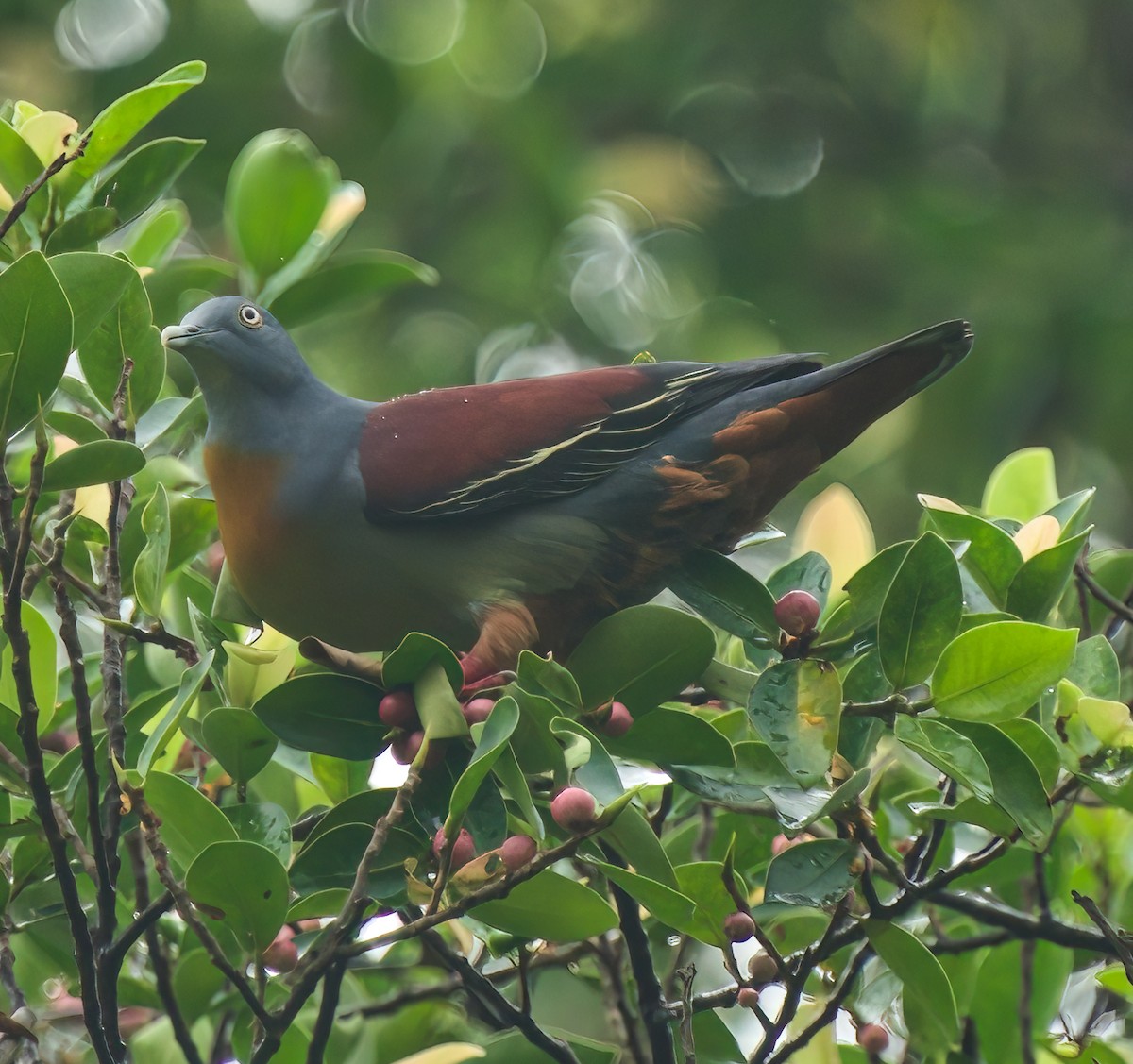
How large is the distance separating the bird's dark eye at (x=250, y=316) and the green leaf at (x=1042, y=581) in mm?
1480

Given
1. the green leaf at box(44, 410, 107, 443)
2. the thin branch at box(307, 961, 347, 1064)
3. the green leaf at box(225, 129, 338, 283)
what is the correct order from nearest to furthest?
the thin branch at box(307, 961, 347, 1064), the green leaf at box(44, 410, 107, 443), the green leaf at box(225, 129, 338, 283)

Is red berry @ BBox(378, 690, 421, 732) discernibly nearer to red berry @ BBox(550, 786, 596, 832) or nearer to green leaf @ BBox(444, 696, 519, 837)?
green leaf @ BBox(444, 696, 519, 837)

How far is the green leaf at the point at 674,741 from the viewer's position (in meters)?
2.16

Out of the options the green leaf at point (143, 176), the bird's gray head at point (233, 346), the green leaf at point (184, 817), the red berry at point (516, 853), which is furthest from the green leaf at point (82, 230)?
the red berry at point (516, 853)

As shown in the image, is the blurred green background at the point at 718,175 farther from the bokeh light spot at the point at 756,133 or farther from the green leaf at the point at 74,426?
the green leaf at the point at 74,426

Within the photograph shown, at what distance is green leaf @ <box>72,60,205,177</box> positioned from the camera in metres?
2.36

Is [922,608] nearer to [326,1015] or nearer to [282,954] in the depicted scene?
[326,1015]

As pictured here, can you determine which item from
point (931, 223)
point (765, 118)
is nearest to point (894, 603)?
point (931, 223)

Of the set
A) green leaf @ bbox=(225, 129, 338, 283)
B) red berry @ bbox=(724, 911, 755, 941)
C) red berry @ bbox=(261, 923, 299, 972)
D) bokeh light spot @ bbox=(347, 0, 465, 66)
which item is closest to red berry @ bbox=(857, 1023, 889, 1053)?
red berry @ bbox=(724, 911, 755, 941)

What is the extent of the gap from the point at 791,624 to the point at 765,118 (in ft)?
24.2

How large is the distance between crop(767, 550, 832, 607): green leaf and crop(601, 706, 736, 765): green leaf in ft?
1.46

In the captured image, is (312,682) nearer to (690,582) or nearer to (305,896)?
(305,896)

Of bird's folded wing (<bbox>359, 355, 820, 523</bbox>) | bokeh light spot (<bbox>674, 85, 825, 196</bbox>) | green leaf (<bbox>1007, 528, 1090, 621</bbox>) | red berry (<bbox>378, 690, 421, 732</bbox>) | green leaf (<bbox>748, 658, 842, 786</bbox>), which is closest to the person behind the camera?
green leaf (<bbox>748, 658, 842, 786</bbox>)

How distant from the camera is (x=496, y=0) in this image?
811cm
